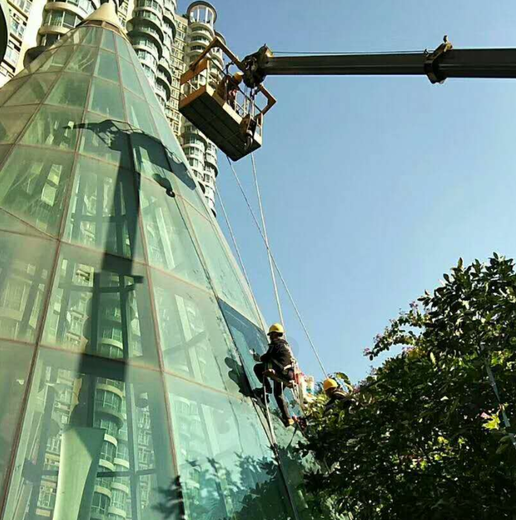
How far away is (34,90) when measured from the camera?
1077 centimetres

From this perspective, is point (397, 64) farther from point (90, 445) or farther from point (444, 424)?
point (90, 445)

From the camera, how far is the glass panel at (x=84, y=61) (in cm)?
1166

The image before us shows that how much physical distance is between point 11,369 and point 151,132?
6771 mm

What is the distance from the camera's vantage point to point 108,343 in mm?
5953

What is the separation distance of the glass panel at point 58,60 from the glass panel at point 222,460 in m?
8.72

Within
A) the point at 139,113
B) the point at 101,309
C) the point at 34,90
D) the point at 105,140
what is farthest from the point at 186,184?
the point at 101,309

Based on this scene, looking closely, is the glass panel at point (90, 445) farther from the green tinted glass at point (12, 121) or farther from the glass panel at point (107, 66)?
the glass panel at point (107, 66)

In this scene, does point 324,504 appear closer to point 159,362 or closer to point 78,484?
point 159,362

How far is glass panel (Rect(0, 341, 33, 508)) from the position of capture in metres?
4.54

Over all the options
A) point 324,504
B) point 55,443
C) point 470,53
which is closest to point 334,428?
point 324,504

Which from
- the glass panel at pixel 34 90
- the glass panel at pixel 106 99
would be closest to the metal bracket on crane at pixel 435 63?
the glass panel at pixel 106 99

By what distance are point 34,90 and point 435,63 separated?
755 centimetres

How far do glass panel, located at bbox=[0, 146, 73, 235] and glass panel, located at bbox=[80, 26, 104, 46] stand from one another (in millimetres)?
5811

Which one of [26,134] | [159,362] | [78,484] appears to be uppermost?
[26,134]
